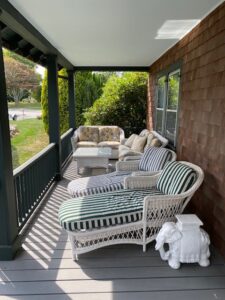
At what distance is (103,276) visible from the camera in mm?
2240

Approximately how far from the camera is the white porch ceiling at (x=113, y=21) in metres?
2.49

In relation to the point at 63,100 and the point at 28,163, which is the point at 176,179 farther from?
the point at 63,100

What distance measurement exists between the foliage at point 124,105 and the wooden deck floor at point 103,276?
6.22 metres

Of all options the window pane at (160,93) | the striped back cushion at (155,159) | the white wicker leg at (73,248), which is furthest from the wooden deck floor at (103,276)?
the window pane at (160,93)

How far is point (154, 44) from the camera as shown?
4285 millimetres

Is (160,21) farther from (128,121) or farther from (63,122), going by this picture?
(63,122)

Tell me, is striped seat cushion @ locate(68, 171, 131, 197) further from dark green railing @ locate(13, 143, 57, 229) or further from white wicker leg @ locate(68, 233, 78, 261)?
white wicker leg @ locate(68, 233, 78, 261)

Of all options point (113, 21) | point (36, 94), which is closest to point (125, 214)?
point (113, 21)

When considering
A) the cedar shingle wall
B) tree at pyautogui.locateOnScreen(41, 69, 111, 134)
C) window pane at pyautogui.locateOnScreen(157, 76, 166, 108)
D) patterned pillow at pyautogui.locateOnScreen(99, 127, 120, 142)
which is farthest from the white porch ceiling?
tree at pyautogui.locateOnScreen(41, 69, 111, 134)

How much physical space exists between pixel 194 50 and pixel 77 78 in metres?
7.07

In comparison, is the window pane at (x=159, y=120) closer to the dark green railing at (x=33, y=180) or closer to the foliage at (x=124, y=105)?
the foliage at (x=124, y=105)

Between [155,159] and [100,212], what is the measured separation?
161 centimetres

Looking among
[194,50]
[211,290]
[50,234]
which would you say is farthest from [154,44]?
[211,290]

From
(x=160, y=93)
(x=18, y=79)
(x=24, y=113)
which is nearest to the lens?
(x=160, y=93)
